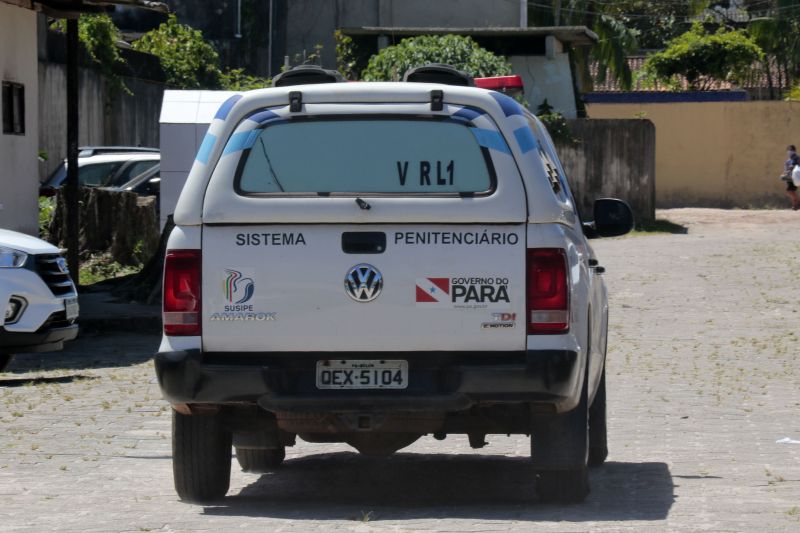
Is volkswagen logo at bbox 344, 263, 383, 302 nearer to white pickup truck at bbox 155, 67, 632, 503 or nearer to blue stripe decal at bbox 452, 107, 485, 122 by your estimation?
white pickup truck at bbox 155, 67, 632, 503

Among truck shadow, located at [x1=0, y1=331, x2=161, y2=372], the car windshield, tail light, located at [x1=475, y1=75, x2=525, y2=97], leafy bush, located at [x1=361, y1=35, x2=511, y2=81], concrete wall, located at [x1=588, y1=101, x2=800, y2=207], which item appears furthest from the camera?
concrete wall, located at [x1=588, y1=101, x2=800, y2=207]

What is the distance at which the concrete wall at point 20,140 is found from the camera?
1894 cm

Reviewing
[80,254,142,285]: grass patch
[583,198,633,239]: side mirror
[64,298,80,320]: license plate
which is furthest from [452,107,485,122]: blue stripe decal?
[80,254,142,285]: grass patch

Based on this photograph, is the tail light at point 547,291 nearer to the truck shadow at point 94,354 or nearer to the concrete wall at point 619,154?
the truck shadow at point 94,354

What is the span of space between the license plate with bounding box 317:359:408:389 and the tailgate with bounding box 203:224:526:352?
89 millimetres

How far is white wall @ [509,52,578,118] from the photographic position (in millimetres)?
35219

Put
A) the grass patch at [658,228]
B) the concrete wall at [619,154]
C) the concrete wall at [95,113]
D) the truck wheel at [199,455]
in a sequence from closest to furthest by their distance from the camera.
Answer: the truck wheel at [199,455]
the concrete wall at [95,113]
the grass patch at [658,228]
the concrete wall at [619,154]

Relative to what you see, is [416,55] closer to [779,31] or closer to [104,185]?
[104,185]

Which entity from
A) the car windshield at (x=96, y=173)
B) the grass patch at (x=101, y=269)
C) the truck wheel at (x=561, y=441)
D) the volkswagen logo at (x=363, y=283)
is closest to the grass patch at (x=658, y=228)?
the car windshield at (x=96, y=173)

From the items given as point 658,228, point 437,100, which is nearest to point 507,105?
point 437,100

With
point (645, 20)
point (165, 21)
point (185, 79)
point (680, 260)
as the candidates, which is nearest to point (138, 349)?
point (680, 260)

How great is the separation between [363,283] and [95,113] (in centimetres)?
2675

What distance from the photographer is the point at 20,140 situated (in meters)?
19.7

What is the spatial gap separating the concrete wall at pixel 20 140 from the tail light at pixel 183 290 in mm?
12200
